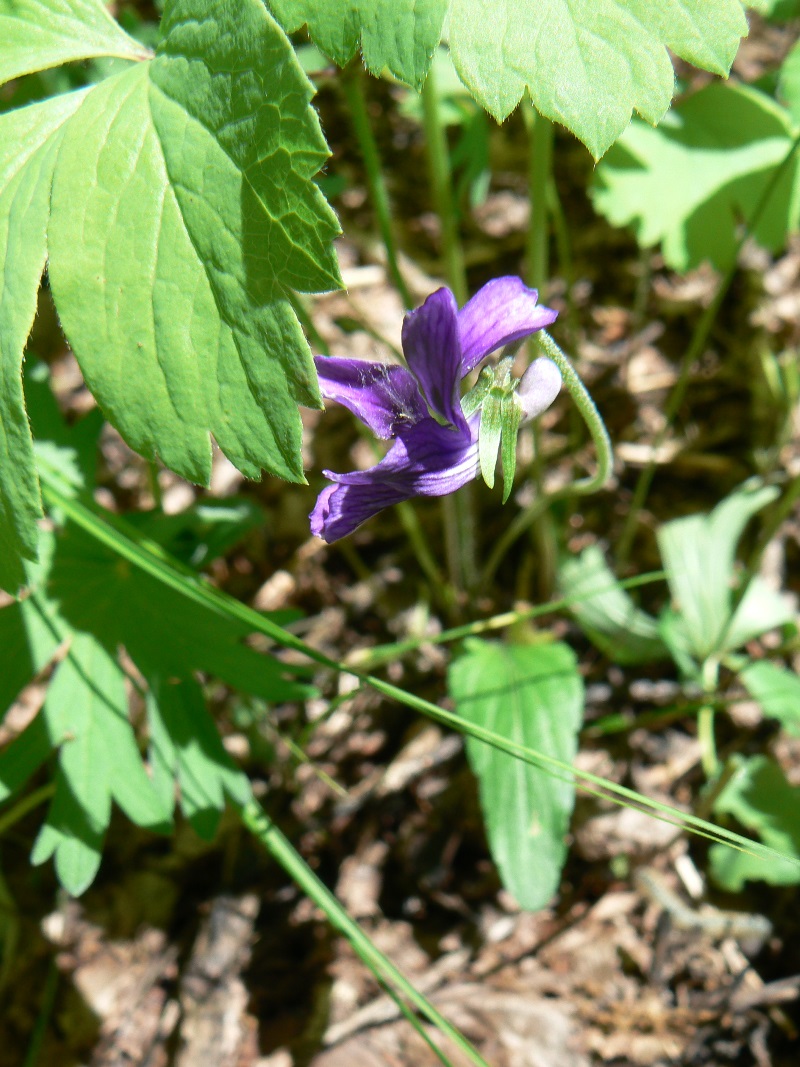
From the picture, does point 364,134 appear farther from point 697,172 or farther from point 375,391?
point 697,172

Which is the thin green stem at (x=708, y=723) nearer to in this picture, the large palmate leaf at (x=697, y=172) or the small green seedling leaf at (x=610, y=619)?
the small green seedling leaf at (x=610, y=619)

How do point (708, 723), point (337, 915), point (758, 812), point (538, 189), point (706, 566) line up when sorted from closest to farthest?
point (337, 915) < point (538, 189) < point (758, 812) < point (708, 723) < point (706, 566)

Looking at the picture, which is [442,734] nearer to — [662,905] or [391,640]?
[391,640]

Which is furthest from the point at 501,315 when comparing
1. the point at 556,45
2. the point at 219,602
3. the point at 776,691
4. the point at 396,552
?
the point at 396,552

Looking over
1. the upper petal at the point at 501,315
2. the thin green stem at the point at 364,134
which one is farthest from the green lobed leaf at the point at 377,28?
the thin green stem at the point at 364,134

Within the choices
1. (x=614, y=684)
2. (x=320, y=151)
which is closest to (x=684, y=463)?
(x=614, y=684)

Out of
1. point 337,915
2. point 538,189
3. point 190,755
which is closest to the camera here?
point 337,915
